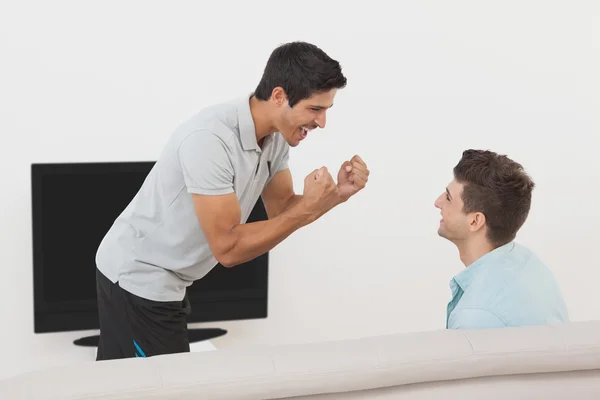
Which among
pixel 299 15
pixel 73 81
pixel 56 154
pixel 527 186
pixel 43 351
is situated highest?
pixel 299 15

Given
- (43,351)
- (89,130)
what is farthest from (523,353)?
(43,351)

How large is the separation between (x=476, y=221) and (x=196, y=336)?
1.74 metres

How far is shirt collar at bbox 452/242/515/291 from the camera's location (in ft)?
7.13

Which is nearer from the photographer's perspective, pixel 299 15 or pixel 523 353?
pixel 523 353

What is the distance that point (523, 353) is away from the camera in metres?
1.70

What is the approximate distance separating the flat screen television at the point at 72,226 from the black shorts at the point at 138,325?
88 centimetres

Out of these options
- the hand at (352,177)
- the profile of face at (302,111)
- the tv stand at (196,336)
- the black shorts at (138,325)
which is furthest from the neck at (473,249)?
the tv stand at (196,336)

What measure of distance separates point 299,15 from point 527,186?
5.21 feet

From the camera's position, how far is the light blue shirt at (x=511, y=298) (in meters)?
1.95

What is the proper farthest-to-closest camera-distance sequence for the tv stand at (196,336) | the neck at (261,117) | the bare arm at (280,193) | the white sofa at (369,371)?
the tv stand at (196,336), the bare arm at (280,193), the neck at (261,117), the white sofa at (369,371)

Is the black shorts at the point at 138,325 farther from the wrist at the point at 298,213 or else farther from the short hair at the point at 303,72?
the short hair at the point at 303,72

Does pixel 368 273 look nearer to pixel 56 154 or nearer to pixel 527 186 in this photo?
pixel 56 154

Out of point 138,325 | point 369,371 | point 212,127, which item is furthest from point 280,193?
point 369,371

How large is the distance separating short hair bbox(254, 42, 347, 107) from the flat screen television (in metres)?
1.23
